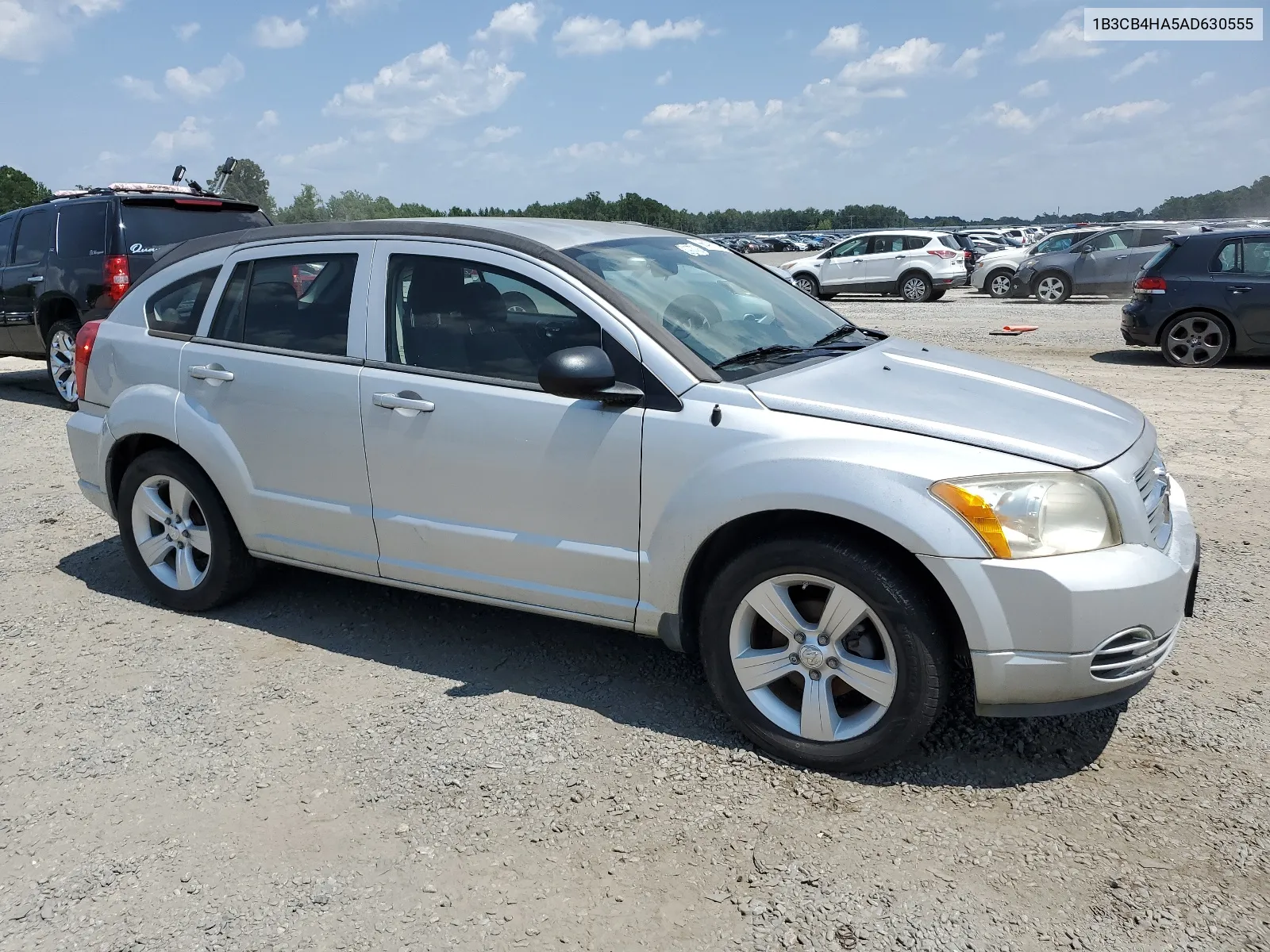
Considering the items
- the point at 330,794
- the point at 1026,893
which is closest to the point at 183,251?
the point at 330,794

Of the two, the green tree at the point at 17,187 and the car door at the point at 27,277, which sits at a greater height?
the green tree at the point at 17,187

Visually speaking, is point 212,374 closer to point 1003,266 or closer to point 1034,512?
point 1034,512

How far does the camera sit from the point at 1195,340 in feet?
38.2

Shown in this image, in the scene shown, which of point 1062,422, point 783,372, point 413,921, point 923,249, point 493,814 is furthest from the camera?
point 923,249

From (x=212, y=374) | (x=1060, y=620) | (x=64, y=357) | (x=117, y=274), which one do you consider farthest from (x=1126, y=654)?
(x=64, y=357)

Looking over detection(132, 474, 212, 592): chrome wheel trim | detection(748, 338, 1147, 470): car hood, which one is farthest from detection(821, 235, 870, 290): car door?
detection(132, 474, 212, 592): chrome wheel trim

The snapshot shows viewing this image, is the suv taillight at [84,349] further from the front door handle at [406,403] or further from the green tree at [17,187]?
the green tree at [17,187]

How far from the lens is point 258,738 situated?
3.69 metres

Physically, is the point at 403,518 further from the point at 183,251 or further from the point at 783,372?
the point at 183,251

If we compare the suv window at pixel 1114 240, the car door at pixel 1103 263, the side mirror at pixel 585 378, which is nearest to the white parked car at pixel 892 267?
the car door at pixel 1103 263

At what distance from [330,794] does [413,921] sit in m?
0.75

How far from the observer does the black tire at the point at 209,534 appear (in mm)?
4637

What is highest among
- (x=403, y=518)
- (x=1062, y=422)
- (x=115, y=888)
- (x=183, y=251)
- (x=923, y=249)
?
(x=923, y=249)

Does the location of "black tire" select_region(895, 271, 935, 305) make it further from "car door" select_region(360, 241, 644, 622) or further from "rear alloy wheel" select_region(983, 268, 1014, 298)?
"car door" select_region(360, 241, 644, 622)
